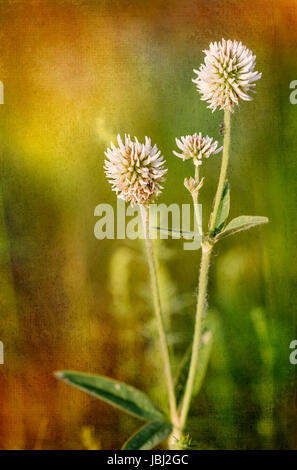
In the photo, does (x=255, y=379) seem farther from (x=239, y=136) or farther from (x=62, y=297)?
(x=239, y=136)

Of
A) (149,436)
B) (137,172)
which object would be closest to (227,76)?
(137,172)

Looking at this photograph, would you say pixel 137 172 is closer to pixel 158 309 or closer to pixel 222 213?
pixel 222 213

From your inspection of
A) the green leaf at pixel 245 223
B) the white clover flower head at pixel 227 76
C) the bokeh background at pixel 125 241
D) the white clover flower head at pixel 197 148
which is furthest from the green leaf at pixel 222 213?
the bokeh background at pixel 125 241

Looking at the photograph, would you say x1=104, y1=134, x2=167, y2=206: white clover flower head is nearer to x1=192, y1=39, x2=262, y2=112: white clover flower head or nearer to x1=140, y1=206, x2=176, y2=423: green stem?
x1=140, y1=206, x2=176, y2=423: green stem

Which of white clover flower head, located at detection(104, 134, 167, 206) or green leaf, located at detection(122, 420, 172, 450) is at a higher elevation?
white clover flower head, located at detection(104, 134, 167, 206)

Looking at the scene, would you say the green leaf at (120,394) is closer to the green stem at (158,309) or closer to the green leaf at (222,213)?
the green stem at (158,309)

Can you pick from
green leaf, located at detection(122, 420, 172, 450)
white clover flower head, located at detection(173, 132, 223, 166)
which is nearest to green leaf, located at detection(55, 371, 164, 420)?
green leaf, located at detection(122, 420, 172, 450)
